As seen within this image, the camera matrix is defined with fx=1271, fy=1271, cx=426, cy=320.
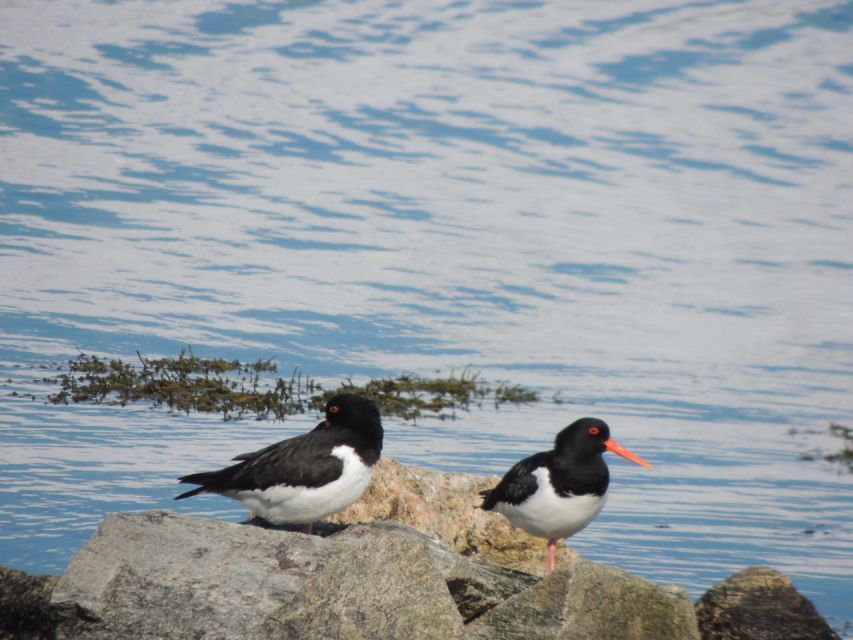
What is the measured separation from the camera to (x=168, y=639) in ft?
28.6

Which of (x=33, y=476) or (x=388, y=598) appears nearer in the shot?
(x=388, y=598)

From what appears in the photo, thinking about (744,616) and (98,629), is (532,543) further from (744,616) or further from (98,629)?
(98,629)

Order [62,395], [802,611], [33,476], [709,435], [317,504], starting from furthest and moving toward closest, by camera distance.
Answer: [709,435] < [62,395] < [33,476] < [317,504] < [802,611]

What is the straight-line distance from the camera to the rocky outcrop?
8445 millimetres

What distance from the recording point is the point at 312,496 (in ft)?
37.9

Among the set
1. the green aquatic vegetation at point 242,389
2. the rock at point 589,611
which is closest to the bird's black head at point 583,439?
the rock at point 589,611

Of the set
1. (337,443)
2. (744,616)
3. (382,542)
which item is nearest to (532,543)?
(337,443)

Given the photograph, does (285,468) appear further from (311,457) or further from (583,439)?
(583,439)

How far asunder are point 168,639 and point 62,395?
1116 centimetres

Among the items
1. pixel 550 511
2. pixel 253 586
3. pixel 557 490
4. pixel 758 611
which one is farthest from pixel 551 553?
pixel 253 586

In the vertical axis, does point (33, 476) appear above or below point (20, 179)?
below

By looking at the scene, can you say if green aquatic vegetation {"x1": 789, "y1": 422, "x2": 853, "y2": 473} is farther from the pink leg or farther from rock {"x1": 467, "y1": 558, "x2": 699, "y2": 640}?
rock {"x1": 467, "y1": 558, "x2": 699, "y2": 640}

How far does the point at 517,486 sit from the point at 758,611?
368cm

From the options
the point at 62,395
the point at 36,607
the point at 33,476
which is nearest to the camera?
the point at 36,607
